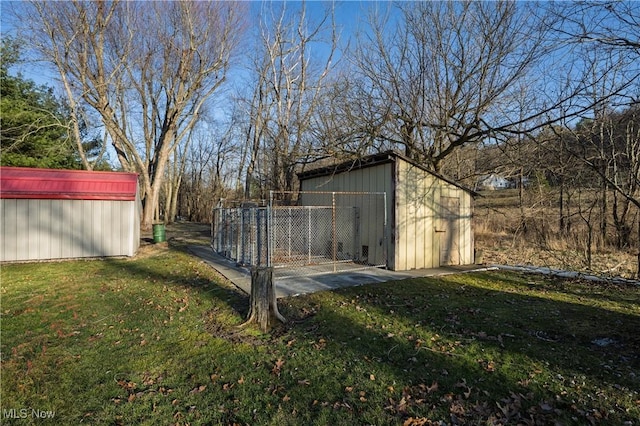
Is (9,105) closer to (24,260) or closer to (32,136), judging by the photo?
(32,136)

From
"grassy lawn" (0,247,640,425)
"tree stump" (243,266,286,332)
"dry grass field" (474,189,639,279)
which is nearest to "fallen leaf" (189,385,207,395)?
"grassy lawn" (0,247,640,425)

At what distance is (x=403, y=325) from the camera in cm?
508

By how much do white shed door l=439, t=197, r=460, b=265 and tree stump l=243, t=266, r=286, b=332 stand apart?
6444 mm

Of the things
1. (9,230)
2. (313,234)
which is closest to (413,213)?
(313,234)

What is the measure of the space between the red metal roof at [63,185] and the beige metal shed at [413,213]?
24.8ft

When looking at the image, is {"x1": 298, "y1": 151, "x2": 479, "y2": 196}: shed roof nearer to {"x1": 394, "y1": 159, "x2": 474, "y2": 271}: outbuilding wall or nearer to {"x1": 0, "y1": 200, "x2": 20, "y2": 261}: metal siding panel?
{"x1": 394, "y1": 159, "x2": 474, "y2": 271}: outbuilding wall

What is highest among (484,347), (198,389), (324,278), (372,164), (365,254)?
(372,164)

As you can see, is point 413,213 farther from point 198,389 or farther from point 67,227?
point 67,227

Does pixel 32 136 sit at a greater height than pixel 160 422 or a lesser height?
greater

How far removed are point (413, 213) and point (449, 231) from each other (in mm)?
1625

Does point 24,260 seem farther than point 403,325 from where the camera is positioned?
Yes

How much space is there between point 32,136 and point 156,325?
1864 cm

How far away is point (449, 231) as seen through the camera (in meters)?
10.4

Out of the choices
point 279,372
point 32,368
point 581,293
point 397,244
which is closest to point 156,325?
point 32,368
